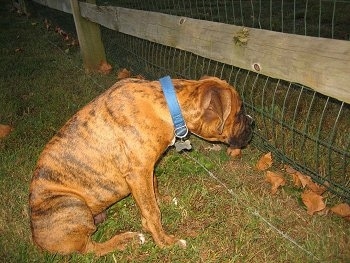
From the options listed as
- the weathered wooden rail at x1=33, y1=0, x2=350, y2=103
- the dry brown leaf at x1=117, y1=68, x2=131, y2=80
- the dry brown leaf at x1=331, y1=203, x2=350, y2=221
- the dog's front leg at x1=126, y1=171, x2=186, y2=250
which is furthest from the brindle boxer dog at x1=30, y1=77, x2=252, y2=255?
the dry brown leaf at x1=117, y1=68, x2=131, y2=80

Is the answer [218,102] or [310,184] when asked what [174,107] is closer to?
[218,102]

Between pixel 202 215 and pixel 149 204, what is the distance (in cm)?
67

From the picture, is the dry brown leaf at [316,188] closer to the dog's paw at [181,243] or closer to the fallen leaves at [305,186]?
the fallen leaves at [305,186]

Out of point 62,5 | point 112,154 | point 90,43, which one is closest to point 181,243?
point 112,154

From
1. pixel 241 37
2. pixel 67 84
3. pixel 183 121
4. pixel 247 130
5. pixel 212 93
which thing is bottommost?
pixel 67 84

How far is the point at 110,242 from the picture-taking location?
3357mm

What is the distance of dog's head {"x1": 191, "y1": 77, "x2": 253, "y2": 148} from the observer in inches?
122

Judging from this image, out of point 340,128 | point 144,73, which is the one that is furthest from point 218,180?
point 144,73

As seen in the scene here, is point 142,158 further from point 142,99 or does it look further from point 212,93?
point 212,93

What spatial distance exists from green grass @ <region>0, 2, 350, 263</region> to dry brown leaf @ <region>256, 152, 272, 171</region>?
0.07 metres

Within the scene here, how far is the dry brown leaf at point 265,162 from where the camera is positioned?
4.07 m

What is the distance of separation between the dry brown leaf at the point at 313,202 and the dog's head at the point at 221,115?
77cm

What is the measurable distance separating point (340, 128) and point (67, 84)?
4788 mm

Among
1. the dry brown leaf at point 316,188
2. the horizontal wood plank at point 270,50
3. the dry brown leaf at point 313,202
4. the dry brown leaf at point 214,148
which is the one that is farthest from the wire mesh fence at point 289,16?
the dry brown leaf at point 313,202
